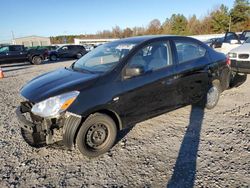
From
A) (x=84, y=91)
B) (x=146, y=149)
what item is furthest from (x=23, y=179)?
(x=146, y=149)

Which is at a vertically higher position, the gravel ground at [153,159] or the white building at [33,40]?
the white building at [33,40]

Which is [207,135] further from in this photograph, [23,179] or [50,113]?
[23,179]

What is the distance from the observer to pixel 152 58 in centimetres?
397

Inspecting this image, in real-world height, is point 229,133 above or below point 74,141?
below

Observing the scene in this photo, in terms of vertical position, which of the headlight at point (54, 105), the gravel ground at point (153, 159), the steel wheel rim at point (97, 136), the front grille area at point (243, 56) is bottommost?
the gravel ground at point (153, 159)

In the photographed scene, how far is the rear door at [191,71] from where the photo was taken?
4.29m

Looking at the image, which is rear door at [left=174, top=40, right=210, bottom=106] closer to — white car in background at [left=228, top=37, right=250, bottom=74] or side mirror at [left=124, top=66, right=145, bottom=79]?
side mirror at [left=124, top=66, right=145, bottom=79]

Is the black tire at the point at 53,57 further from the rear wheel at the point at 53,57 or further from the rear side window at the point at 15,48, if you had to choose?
the rear side window at the point at 15,48

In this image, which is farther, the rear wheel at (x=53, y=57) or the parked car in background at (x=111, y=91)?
the rear wheel at (x=53, y=57)

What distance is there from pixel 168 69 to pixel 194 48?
1.07 meters

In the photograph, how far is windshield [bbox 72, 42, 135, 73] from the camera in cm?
375

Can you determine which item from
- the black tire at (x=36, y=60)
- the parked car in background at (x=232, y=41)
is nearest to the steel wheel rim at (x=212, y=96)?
the parked car in background at (x=232, y=41)

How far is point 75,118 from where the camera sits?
3.11m

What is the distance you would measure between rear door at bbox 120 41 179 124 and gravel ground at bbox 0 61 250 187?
1.64 ft
